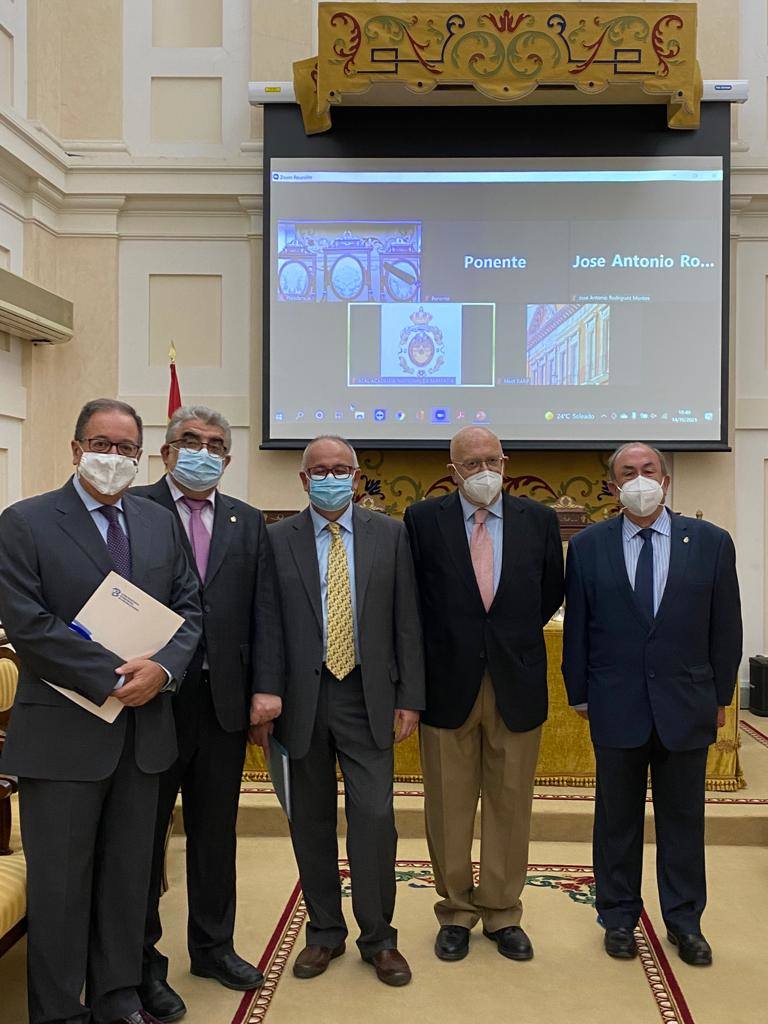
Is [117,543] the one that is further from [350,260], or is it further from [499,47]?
[499,47]

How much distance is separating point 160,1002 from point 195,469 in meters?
1.48

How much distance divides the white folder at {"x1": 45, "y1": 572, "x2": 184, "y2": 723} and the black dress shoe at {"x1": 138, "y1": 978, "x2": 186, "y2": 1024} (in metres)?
0.86

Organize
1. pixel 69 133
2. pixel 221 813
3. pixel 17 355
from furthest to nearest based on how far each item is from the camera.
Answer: pixel 69 133 → pixel 17 355 → pixel 221 813

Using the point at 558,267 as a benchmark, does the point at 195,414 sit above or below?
below

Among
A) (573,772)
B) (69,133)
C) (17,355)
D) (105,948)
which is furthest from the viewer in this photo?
(69,133)

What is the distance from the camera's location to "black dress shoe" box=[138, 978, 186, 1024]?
2691mm

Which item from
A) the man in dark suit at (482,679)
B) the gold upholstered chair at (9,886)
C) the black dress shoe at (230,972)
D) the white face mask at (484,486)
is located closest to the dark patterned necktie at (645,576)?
the man in dark suit at (482,679)

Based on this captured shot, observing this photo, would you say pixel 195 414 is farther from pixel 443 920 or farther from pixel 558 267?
pixel 558 267

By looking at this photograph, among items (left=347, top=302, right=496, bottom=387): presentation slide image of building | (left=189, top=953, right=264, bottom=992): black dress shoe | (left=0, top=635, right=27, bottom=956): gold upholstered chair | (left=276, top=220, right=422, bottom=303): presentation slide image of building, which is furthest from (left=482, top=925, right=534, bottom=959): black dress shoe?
(left=276, top=220, right=422, bottom=303): presentation slide image of building

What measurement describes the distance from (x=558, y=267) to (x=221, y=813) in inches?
168

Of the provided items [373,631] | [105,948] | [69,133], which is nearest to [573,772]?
[373,631]

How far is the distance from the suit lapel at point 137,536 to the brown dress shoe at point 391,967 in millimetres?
1375

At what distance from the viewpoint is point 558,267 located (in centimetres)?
603

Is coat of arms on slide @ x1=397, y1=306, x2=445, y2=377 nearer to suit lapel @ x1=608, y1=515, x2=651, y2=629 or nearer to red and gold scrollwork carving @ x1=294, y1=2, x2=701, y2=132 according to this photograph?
red and gold scrollwork carving @ x1=294, y1=2, x2=701, y2=132
